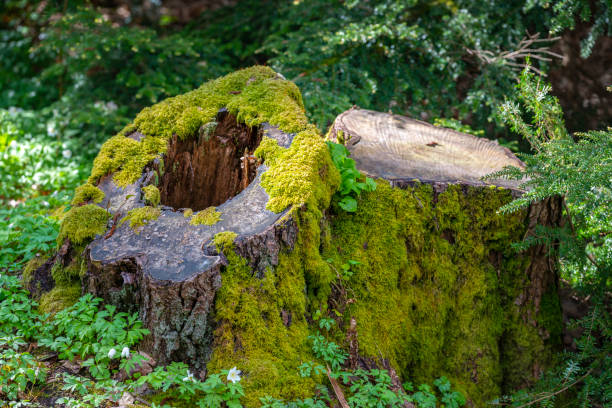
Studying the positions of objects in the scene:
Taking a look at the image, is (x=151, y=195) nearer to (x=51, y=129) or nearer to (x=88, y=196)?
(x=88, y=196)

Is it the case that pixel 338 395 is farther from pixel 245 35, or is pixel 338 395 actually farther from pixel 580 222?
pixel 245 35

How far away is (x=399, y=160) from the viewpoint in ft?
12.0

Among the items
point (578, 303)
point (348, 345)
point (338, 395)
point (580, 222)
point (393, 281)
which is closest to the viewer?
point (338, 395)

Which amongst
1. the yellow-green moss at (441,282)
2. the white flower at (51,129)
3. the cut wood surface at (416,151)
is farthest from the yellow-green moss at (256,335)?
the white flower at (51,129)

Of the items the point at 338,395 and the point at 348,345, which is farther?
the point at 348,345

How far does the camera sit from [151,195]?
9.58 ft

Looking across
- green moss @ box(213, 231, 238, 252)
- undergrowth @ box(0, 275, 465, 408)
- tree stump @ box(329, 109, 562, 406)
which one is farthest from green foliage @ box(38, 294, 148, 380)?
tree stump @ box(329, 109, 562, 406)

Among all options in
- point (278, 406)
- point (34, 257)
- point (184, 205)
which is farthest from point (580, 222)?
point (34, 257)

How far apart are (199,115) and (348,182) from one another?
1.11 m

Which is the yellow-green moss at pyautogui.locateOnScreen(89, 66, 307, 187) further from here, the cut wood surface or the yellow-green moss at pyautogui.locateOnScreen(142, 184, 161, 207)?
the cut wood surface

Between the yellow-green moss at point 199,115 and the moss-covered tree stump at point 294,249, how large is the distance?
11 mm

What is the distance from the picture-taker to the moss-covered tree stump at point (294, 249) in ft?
8.07

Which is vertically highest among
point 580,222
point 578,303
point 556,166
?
point 556,166

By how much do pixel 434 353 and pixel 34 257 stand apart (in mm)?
2610
